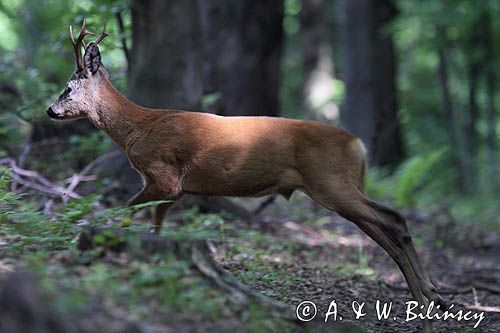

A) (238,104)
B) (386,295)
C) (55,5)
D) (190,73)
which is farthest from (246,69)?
(386,295)

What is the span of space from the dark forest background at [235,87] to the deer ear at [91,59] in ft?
3.85

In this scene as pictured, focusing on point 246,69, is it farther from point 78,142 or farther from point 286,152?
point 286,152

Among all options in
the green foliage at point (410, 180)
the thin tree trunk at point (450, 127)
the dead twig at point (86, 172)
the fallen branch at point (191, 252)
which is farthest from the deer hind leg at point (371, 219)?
the thin tree trunk at point (450, 127)

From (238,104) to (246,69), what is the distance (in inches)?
26.3

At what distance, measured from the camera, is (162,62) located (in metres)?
8.74

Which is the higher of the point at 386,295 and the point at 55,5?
the point at 55,5

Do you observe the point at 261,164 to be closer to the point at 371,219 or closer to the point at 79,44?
the point at 371,219

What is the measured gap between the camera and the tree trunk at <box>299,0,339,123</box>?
19938 millimetres

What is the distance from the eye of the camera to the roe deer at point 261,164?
6566 millimetres

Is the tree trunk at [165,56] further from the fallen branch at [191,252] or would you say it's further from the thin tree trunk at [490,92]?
the thin tree trunk at [490,92]

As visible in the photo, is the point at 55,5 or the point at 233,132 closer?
the point at 233,132

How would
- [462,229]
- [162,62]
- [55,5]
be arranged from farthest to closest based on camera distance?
[55,5] < [462,229] < [162,62]

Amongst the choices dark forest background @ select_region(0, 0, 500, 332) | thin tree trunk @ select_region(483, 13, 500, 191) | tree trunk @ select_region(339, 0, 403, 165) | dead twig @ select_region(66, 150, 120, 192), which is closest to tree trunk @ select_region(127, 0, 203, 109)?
dark forest background @ select_region(0, 0, 500, 332)

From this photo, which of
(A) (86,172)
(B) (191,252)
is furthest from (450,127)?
(B) (191,252)
